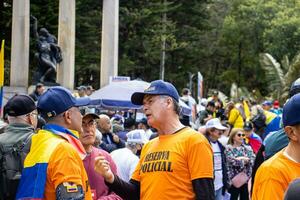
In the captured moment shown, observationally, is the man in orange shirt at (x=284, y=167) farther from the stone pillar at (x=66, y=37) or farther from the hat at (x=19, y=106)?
the stone pillar at (x=66, y=37)

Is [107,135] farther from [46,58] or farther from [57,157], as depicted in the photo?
[46,58]

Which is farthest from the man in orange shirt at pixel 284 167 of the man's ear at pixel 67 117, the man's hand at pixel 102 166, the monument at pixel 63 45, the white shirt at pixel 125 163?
the monument at pixel 63 45

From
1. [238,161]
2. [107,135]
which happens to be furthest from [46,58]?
[238,161]

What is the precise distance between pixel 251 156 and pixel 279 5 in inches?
1867

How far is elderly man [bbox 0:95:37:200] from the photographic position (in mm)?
5359

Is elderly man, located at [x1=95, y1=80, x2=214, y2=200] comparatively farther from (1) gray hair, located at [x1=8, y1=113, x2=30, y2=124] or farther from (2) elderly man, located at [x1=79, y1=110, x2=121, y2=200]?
(1) gray hair, located at [x1=8, y1=113, x2=30, y2=124]

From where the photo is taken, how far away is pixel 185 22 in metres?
52.0

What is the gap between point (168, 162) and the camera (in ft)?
15.9

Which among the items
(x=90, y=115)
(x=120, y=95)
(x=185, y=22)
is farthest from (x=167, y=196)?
(x=185, y=22)

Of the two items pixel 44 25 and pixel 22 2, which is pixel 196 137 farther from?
pixel 44 25

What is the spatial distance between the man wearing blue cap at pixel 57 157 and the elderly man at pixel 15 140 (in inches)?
26.6

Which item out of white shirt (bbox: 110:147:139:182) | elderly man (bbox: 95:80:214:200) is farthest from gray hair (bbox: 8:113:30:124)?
white shirt (bbox: 110:147:139:182)

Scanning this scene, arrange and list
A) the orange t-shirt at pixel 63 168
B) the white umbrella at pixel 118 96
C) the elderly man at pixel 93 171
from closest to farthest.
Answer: the orange t-shirt at pixel 63 168, the elderly man at pixel 93 171, the white umbrella at pixel 118 96

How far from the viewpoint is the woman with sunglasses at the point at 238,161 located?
11539mm
